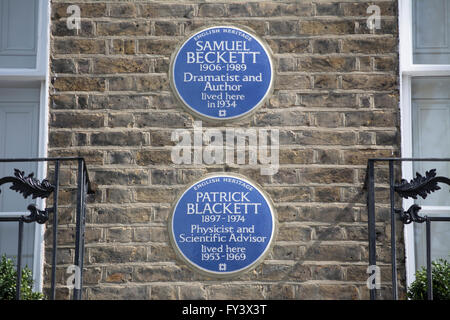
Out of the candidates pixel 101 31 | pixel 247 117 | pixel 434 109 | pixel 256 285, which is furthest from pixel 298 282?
pixel 101 31

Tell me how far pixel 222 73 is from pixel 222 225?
1.06 m

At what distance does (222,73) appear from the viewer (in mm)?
6148

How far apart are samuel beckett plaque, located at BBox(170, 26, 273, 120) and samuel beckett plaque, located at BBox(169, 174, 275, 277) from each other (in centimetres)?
52

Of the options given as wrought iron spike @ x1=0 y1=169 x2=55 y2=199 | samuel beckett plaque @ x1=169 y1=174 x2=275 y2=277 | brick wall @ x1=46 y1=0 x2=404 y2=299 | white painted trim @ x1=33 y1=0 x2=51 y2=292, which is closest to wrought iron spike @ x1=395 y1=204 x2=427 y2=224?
brick wall @ x1=46 y1=0 x2=404 y2=299

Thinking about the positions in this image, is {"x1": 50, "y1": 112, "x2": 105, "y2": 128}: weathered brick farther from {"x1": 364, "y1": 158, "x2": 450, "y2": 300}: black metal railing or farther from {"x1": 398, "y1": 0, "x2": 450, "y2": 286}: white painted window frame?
{"x1": 398, "y1": 0, "x2": 450, "y2": 286}: white painted window frame

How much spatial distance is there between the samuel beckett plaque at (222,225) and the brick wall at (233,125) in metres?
0.07

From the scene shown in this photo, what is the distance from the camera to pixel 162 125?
6.08m

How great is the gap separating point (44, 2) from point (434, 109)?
9.41 feet

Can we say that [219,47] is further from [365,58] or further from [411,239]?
[411,239]

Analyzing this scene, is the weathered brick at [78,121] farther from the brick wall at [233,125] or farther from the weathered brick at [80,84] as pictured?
the weathered brick at [80,84]

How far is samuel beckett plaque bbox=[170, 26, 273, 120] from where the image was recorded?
610 cm

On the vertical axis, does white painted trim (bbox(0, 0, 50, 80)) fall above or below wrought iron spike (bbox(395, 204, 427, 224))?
above

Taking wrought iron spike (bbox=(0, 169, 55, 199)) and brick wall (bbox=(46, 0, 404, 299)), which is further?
brick wall (bbox=(46, 0, 404, 299))

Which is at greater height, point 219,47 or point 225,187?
point 219,47
